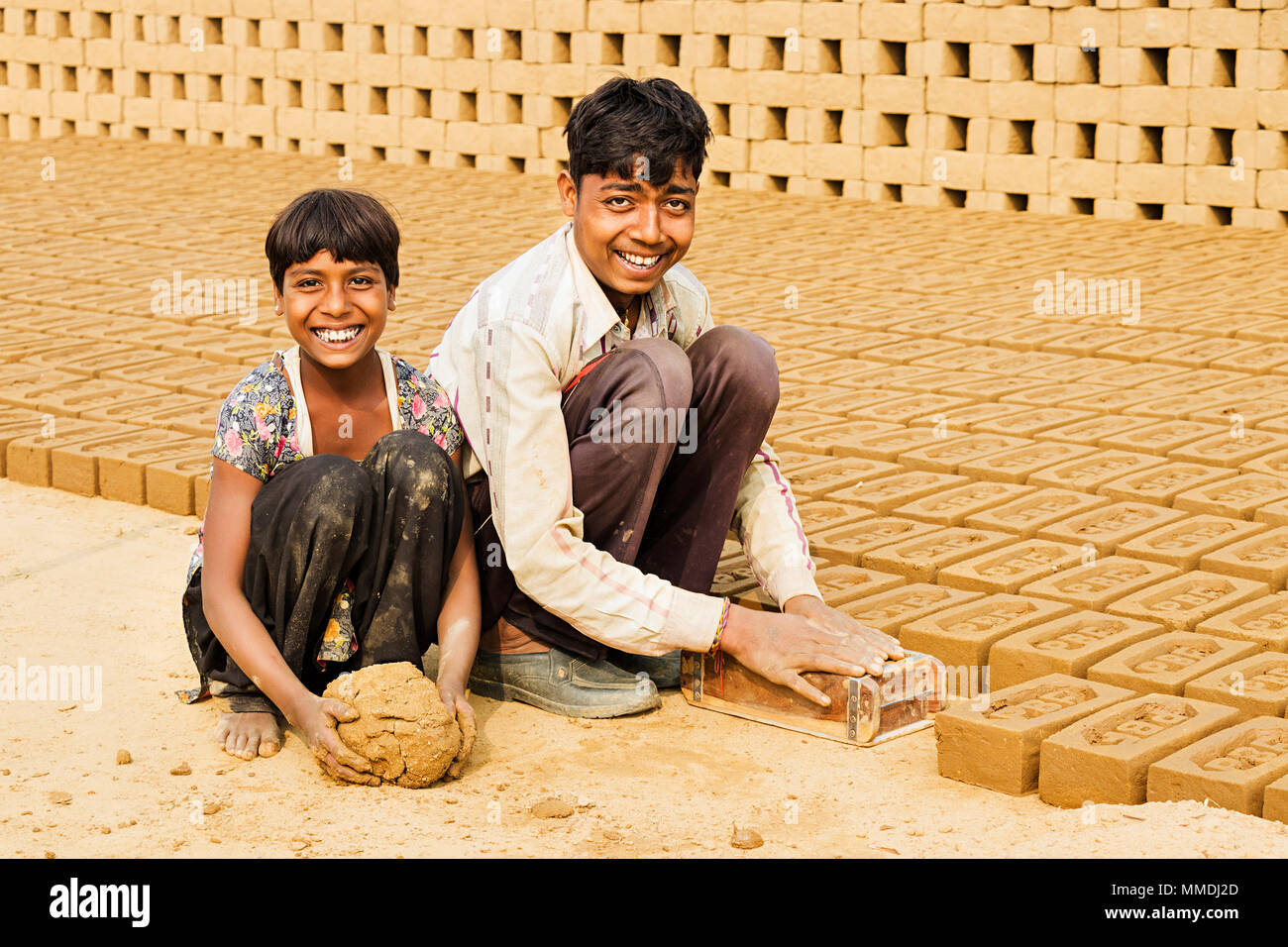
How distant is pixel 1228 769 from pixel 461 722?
1324mm

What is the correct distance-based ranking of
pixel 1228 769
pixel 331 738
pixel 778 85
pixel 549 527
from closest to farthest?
pixel 1228 769
pixel 331 738
pixel 549 527
pixel 778 85

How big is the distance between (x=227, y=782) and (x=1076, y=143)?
315 inches

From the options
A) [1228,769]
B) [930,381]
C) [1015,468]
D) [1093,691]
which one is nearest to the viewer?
[1228,769]

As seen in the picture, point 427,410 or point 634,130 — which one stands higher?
point 634,130


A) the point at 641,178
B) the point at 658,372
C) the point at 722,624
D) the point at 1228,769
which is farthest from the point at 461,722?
the point at 1228,769

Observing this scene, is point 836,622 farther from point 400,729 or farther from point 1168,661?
point 400,729

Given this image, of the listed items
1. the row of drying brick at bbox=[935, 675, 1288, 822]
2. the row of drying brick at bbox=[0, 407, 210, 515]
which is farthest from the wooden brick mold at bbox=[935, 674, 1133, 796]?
the row of drying brick at bbox=[0, 407, 210, 515]

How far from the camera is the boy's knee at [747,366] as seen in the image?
A: 3291 millimetres

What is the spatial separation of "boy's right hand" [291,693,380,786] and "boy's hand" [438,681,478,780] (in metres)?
0.14

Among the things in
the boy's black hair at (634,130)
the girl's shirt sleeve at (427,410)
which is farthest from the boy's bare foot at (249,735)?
the boy's black hair at (634,130)

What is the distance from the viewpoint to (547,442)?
3.06 m

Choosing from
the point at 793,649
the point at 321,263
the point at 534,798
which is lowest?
the point at 534,798

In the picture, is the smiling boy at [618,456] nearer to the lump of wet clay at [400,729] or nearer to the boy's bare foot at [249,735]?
the lump of wet clay at [400,729]

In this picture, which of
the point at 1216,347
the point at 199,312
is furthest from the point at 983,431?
the point at 199,312
